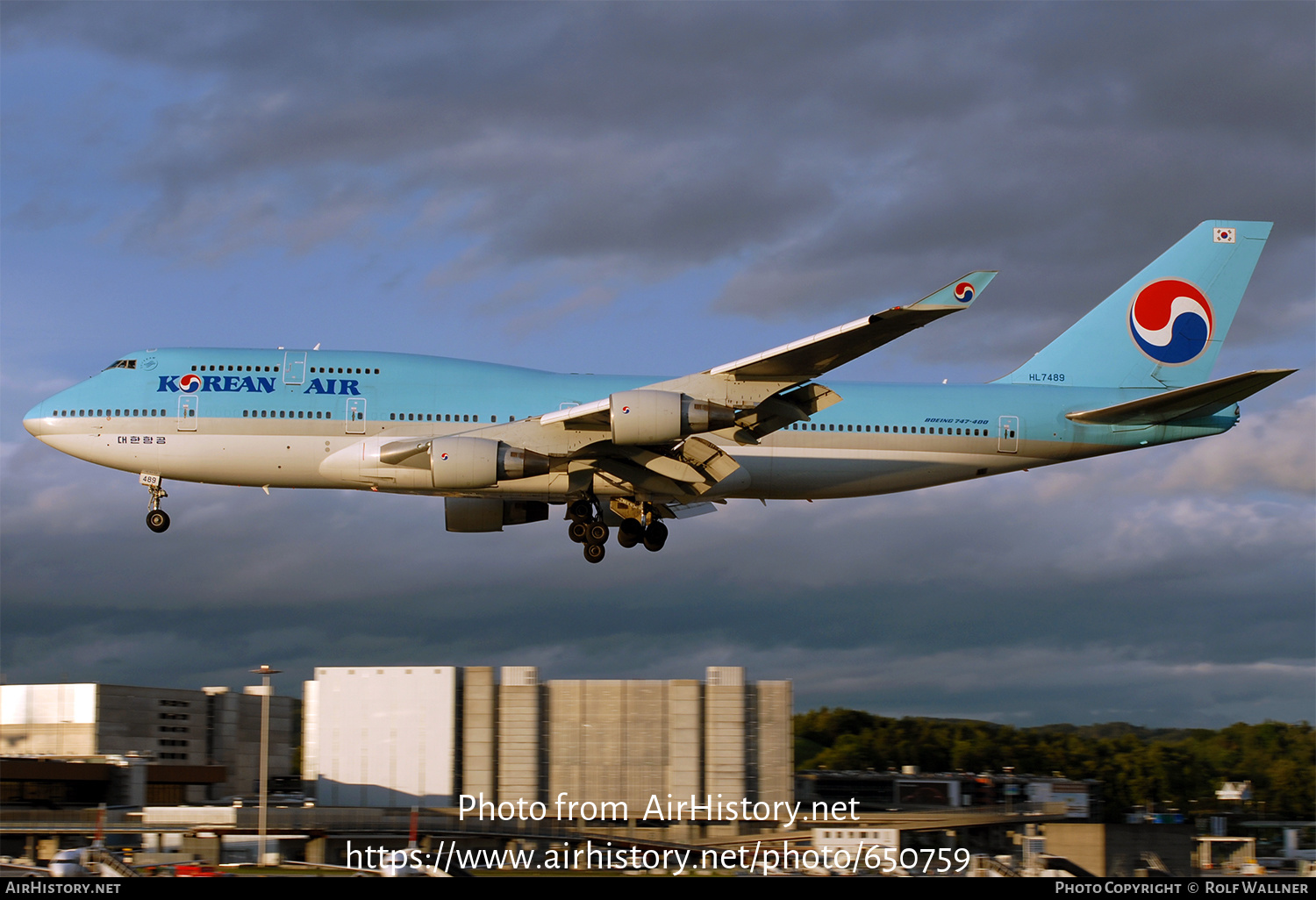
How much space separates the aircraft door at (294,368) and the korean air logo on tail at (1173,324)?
85.1 ft

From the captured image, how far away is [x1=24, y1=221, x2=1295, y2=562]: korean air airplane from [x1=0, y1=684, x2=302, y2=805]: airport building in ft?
74.1

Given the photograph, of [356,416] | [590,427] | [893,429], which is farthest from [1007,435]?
[356,416]

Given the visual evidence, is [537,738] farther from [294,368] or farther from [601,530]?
[294,368]

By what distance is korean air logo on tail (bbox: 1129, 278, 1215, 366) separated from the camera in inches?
1607

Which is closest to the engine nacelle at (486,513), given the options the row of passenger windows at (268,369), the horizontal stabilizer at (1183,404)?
the row of passenger windows at (268,369)

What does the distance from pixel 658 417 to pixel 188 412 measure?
13.5 meters

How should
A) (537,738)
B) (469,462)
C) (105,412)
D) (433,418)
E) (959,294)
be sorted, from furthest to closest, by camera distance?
(537,738) < (105,412) < (433,418) < (469,462) < (959,294)

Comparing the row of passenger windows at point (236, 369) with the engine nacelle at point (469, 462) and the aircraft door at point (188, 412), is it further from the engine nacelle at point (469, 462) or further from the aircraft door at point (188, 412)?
the engine nacelle at point (469, 462)

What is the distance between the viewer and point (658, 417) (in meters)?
31.4

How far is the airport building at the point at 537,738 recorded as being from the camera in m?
56.8

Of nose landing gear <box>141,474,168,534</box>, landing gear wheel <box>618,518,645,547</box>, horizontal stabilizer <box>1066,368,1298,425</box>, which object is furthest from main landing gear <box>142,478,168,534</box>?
horizontal stabilizer <box>1066,368,1298,425</box>

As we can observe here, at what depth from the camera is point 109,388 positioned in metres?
35.8

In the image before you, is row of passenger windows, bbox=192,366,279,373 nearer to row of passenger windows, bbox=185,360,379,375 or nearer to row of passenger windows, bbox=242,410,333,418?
row of passenger windows, bbox=185,360,379,375

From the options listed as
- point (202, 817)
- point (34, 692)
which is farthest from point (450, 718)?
point (34, 692)
